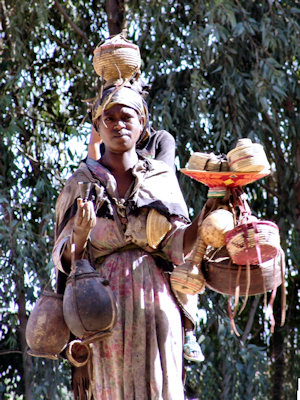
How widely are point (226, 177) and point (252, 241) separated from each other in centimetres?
33

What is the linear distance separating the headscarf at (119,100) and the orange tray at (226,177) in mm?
543

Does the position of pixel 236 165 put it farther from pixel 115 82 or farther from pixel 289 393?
pixel 289 393

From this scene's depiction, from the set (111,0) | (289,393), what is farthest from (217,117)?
(289,393)

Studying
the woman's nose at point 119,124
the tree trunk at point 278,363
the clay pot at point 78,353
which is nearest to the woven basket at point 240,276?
the clay pot at point 78,353

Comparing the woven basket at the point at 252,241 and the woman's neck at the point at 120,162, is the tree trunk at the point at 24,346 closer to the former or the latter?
the woman's neck at the point at 120,162

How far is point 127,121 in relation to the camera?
4.48m

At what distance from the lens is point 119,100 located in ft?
14.6

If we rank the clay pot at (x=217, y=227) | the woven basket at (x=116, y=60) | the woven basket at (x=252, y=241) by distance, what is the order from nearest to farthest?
the woven basket at (x=252, y=241) < the clay pot at (x=217, y=227) < the woven basket at (x=116, y=60)

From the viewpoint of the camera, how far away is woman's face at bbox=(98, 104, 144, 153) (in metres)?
4.45

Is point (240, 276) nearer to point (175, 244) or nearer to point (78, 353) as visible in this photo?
point (175, 244)

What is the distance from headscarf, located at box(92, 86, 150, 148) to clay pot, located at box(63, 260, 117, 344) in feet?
2.65

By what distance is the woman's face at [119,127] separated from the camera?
175 inches

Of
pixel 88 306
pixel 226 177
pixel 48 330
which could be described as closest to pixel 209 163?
pixel 226 177

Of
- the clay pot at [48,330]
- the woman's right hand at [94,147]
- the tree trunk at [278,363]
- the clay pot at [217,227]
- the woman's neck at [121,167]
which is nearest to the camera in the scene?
the clay pot at [217,227]
